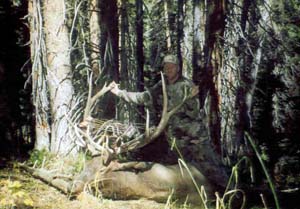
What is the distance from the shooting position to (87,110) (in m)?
6.78

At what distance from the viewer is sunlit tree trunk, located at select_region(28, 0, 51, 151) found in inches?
345

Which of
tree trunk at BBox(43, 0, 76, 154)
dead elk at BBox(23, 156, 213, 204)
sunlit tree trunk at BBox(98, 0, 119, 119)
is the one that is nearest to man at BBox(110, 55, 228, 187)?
dead elk at BBox(23, 156, 213, 204)

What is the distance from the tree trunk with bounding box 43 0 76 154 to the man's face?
2235mm

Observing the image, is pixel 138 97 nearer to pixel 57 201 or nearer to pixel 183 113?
Answer: pixel 183 113

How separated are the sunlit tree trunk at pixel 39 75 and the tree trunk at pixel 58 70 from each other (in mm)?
131

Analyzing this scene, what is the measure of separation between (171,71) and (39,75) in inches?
113

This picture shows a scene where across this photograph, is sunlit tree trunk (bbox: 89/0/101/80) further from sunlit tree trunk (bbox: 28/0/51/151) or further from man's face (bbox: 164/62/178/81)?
man's face (bbox: 164/62/178/81)

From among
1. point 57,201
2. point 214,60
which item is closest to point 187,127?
point 57,201

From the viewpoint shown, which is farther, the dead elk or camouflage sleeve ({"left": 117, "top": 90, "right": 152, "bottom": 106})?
camouflage sleeve ({"left": 117, "top": 90, "right": 152, "bottom": 106})

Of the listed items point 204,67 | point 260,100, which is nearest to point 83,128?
point 204,67

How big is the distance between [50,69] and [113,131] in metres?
2.65

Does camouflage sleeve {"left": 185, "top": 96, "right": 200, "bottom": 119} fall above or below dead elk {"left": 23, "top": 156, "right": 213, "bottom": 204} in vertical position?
above

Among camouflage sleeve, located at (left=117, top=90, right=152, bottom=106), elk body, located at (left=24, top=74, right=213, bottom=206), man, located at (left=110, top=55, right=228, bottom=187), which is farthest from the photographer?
camouflage sleeve, located at (left=117, top=90, right=152, bottom=106)

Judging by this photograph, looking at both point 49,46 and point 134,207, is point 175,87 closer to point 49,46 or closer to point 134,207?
point 134,207
